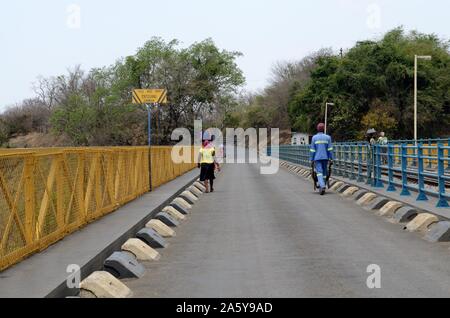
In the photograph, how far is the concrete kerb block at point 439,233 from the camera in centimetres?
1024

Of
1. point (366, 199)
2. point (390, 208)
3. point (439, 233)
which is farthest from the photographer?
point (366, 199)

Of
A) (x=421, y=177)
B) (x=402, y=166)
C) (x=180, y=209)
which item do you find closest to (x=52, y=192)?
(x=180, y=209)

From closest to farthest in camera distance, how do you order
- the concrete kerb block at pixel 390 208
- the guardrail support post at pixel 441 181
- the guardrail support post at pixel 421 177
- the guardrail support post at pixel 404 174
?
1. the guardrail support post at pixel 441 181
2. the concrete kerb block at pixel 390 208
3. the guardrail support post at pixel 421 177
4. the guardrail support post at pixel 404 174

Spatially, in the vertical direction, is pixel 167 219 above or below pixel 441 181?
below

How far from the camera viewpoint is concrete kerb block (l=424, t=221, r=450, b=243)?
33.6 feet

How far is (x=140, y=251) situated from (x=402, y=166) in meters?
8.72

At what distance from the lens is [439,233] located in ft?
33.9

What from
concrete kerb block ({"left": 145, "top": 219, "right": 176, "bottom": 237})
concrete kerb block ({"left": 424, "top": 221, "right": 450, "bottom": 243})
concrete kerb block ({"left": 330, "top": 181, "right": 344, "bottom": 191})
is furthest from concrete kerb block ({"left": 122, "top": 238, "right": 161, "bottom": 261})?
concrete kerb block ({"left": 330, "top": 181, "right": 344, "bottom": 191})

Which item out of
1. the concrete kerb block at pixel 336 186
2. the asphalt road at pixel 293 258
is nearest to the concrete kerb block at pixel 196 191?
the concrete kerb block at pixel 336 186

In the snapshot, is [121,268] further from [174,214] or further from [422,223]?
[174,214]

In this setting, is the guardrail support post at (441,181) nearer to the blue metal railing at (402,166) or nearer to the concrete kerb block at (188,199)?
the blue metal railing at (402,166)

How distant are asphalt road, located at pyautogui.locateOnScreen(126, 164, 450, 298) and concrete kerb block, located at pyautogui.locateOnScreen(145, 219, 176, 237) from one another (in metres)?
0.19

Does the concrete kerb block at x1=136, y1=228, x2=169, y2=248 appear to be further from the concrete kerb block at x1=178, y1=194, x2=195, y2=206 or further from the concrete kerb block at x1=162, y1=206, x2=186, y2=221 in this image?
the concrete kerb block at x1=178, y1=194, x2=195, y2=206

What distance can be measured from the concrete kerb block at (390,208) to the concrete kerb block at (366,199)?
192 cm
